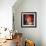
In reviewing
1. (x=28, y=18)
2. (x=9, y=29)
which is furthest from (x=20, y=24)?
(x=9, y=29)

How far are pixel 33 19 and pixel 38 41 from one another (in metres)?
0.99

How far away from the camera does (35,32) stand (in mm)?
5578

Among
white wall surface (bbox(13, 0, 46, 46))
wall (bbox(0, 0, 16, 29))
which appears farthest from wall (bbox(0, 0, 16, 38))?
white wall surface (bbox(13, 0, 46, 46))

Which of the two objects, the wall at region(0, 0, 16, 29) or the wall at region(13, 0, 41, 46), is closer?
the wall at region(0, 0, 16, 29)

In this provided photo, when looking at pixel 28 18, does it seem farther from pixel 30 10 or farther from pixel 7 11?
pixel 7 11

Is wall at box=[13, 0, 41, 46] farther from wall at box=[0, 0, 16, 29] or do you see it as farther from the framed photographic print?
wall at box=[0, 0, 16, 29]

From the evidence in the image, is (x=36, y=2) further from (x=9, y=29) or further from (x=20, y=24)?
(x=9, y=29)

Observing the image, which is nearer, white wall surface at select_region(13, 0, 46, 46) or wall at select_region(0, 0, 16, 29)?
wall at select_region(0, 0, 16, 29)

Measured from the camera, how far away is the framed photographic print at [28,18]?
5551 millimetres

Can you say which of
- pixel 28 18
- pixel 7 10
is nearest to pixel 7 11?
pixel 7 10

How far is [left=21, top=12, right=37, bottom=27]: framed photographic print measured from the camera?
5.55m

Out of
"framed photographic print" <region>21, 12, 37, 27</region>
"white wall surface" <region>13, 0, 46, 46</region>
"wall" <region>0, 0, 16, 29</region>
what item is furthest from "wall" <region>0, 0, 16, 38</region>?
"framed photographic print" <region>21, 12, 37, 27</region>

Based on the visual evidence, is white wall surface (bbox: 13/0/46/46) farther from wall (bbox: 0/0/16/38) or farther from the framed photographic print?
wall (bbox: 0/0/16/38)

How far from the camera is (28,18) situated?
5586mm
